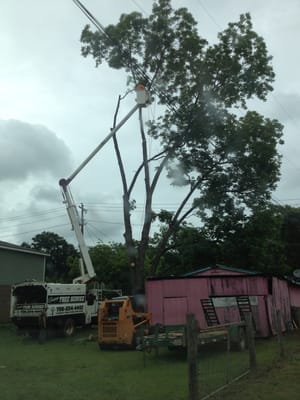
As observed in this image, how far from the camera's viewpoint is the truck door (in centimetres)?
2070

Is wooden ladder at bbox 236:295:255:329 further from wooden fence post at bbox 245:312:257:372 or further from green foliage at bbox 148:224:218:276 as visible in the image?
green foliage at bbox 148:224:218:276

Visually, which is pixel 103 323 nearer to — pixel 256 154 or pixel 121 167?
pixel 121 167

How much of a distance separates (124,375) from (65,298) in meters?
11.9

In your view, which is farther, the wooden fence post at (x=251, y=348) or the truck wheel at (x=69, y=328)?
the truck wheel at (x=69, y=328)

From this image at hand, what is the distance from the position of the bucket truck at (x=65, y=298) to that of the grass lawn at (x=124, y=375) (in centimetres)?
428

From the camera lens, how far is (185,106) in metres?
25.1

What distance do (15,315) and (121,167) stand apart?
8750 mm

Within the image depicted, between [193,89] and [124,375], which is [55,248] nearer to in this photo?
[193,89]

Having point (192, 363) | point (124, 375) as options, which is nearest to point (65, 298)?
point (124, 375)

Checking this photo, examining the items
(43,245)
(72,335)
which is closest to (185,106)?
(72,335)

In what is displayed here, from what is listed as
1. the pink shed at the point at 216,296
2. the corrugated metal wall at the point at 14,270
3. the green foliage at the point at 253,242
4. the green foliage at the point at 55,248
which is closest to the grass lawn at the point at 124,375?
the pink shed at the point at 216,296

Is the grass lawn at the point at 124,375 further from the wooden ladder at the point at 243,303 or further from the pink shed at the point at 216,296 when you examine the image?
the pink shed at the point at 216,296

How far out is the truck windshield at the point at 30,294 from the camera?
878 inches

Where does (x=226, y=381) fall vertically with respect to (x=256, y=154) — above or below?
below
